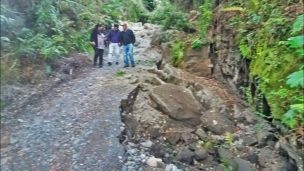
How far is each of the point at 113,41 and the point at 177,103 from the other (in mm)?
5502

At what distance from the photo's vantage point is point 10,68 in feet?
30.5

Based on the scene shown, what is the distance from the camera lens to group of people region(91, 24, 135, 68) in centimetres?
1330

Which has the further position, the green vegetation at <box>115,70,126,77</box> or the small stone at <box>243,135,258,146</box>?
the green vegetation at <box>115,70,126,77</box>


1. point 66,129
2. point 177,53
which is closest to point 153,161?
point 66,129

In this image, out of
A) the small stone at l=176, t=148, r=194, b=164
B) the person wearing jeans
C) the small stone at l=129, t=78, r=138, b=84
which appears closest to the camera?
the small stone at l=176, t=148, r=194, b=164

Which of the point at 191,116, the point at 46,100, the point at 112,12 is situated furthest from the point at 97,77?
the point at 112,12

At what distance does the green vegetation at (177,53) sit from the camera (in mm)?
13587

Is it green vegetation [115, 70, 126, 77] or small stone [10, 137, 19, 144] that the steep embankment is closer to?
small stone [10, 137, 19, 144]

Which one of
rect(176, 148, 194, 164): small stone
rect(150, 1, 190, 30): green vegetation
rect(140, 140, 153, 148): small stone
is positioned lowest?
rect(176, 148, 194, 164): small stone

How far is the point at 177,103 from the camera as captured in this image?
30.1 feet

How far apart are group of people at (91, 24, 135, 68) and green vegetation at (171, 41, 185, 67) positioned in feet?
5.06

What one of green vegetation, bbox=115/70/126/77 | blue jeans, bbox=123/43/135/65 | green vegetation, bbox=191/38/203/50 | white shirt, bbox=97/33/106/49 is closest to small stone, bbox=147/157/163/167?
green vegetation, bbox=115/70/126/77

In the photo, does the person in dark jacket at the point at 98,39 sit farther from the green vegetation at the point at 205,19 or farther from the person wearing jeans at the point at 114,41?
the green vegetation at the point at 205,19

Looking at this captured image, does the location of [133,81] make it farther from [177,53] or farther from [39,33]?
[39,33]
